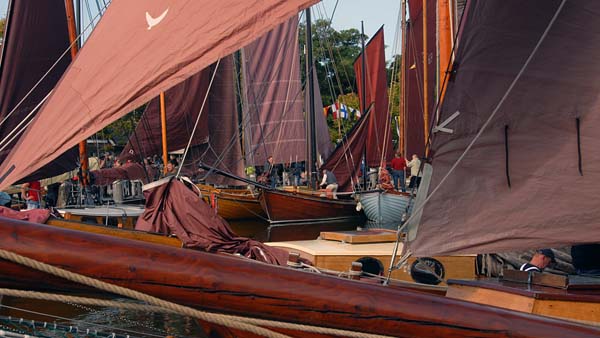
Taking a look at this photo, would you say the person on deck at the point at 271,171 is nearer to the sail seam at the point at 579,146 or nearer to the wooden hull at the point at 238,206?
the wooden hull at the point at 238,206

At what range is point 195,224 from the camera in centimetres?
834

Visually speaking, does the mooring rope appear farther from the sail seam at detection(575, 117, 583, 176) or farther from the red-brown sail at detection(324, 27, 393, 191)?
the red-brown sail at detection(324, 27, 393, 191)

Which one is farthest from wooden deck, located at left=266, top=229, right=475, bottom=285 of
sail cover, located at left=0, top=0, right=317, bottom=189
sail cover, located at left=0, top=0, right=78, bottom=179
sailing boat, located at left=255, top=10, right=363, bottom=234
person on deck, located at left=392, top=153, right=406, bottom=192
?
person on deck, located at left=392, top=153, right=406, bottom=192

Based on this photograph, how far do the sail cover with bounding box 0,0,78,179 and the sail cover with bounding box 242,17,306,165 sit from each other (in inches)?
535

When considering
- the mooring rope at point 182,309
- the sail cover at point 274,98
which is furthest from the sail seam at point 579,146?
the sail cover at point 274,98

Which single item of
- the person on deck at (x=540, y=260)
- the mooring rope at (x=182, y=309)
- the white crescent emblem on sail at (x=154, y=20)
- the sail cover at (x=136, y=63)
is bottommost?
the person on deck at (x=540, y=260)

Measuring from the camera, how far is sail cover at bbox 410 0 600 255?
575 centimetres

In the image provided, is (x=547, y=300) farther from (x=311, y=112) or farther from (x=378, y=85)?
(x=378, y=85)

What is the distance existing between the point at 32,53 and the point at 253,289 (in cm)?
1459

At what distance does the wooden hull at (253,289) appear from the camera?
3.18 meters

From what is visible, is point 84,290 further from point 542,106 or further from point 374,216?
point 374,216

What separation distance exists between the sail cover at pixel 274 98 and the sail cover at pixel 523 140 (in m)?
25.1

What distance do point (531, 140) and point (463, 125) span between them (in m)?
0.50

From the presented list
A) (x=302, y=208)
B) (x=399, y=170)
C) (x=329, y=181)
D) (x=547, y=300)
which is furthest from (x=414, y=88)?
(x=547, y=300)
